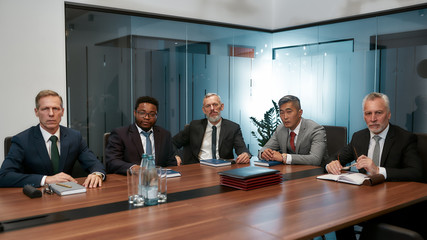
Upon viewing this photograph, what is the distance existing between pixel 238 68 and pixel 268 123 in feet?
3.32

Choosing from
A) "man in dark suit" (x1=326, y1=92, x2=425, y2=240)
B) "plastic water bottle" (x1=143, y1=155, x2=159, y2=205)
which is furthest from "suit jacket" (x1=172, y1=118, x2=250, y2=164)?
"plastic water bottle" (x1=143, y1=155, x2=159, y2=205)

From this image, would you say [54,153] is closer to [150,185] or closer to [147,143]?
[147,143]

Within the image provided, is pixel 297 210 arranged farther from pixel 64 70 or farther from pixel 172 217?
pixel 64 70

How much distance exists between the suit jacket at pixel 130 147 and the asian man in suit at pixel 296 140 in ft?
3.07

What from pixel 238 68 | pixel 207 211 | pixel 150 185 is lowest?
pixel 207 211

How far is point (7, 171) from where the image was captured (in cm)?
257

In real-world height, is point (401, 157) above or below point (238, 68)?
below

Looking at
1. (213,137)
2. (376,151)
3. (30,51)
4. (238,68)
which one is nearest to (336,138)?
(376,151)

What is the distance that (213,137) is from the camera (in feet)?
13.7

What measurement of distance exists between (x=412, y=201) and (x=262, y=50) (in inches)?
177

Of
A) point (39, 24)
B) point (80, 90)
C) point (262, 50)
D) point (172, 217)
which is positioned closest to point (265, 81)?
point (262, 50)

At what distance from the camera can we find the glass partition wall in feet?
14.8

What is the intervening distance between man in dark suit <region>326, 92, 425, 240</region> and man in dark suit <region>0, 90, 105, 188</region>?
74.2 inches

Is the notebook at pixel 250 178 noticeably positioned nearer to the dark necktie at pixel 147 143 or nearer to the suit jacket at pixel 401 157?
the suit jacket at pixel 401 157
